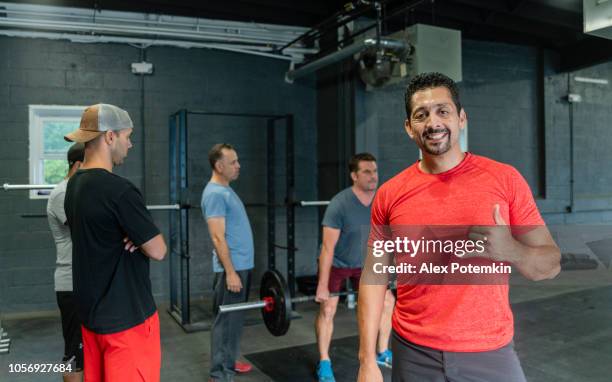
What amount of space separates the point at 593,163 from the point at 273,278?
4.73 m

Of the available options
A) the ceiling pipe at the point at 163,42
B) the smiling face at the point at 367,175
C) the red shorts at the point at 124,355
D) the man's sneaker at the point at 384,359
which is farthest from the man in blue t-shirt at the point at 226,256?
the ceiling pipe at the point at 163,42

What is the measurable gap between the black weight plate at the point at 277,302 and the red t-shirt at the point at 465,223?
1.37 meters

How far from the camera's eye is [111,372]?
1.48 m

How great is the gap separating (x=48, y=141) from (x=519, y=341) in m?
4.12

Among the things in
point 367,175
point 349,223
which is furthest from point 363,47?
point 349,223

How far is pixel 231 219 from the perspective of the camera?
2707 mm

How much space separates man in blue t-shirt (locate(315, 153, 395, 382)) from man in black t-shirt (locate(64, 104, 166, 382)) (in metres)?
1.28

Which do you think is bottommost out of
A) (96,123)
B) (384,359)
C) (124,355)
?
(384,359)

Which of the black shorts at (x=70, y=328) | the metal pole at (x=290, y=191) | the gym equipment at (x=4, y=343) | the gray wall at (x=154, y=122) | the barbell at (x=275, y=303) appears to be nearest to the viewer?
the black shorts at (x=70, y=328)

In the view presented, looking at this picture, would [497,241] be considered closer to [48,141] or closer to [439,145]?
[439,145]

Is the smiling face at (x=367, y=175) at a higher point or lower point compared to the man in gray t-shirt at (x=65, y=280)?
higher

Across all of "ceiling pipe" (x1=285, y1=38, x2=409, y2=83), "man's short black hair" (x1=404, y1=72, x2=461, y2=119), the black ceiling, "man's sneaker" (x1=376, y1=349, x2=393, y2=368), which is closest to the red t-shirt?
"man's short black hair" (x1=404, y1=72, x2=461, y2=119)

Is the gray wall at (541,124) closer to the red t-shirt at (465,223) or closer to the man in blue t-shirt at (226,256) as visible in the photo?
the man in blue t-shirt at (226,256)

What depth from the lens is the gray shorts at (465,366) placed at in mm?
1126
